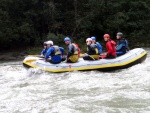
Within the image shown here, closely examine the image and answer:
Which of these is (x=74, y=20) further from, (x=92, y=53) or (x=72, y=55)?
(x=72, y=55)

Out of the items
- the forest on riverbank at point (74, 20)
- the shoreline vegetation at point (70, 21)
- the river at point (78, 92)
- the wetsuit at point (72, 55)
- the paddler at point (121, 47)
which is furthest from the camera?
the forest on riverbank at point (74, 20)

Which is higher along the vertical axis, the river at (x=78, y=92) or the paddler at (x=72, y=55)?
the paddler at (x=72, y=55)

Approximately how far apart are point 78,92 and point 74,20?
20.7 m

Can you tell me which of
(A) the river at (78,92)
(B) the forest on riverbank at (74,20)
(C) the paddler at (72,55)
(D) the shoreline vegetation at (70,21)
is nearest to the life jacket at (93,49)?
(C) the paddler at (72,55)

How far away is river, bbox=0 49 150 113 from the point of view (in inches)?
249

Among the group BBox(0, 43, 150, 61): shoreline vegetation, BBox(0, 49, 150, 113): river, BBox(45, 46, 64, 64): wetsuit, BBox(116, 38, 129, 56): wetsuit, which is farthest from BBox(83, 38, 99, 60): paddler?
BBox(0, 43, 150, 61): shoreline vegetation

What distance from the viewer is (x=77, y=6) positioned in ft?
92.8

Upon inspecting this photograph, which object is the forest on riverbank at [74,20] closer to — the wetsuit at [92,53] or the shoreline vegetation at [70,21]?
the shoreline vegetation at [70,21]

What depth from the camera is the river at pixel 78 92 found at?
6.32 meters

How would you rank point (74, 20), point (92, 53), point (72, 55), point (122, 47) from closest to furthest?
point (72, 55)
point (92, 53)
point (122, 47)
point (74, 20)

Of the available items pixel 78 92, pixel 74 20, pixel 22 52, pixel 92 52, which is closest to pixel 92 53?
pixel 92 52

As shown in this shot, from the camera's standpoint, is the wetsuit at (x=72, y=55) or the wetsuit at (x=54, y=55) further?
the wetsuit at (x=54, y=55)

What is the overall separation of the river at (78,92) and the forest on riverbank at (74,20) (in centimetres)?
1498

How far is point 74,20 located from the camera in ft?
91.3
